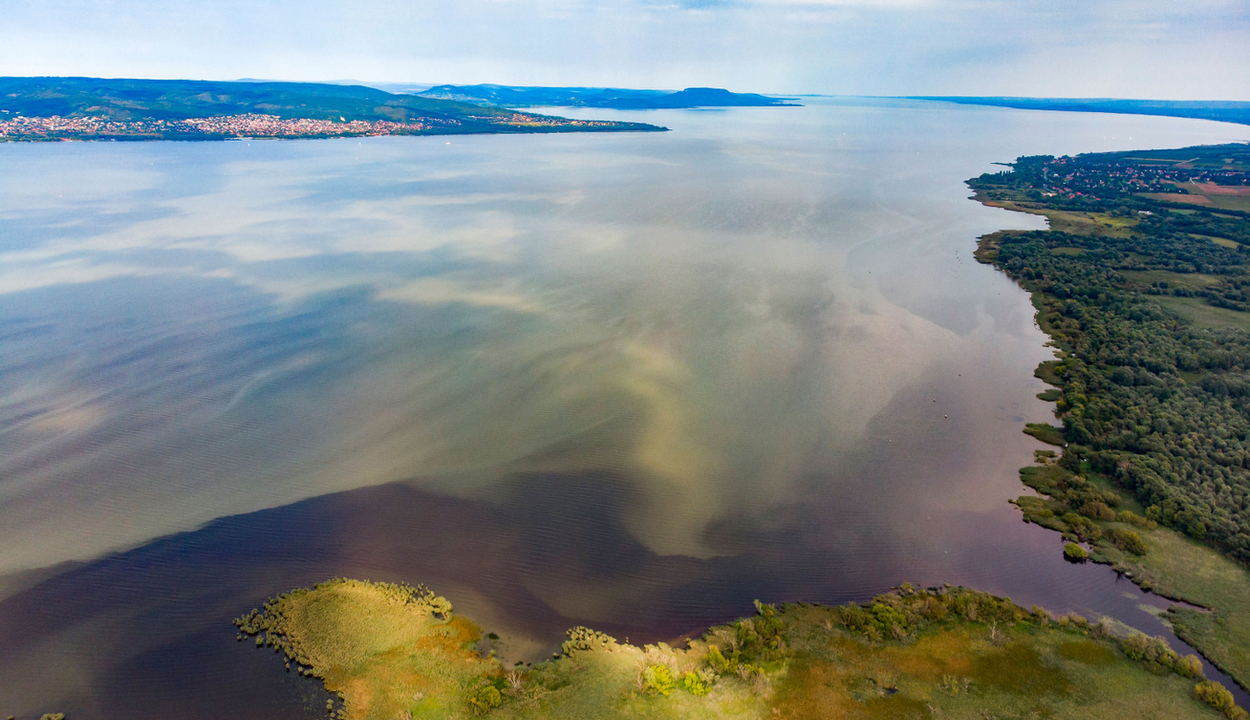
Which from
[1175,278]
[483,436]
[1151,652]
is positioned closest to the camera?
[1151,652]

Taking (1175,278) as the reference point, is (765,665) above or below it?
below

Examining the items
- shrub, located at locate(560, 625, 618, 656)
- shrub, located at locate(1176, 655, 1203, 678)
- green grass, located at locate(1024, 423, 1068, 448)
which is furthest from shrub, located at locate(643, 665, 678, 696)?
green grass, located at locate(1024, 423, 1068, 448)

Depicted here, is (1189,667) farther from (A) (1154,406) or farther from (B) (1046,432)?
(A) (1154,406)

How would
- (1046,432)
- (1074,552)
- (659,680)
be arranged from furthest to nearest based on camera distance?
(1046,432) < (1074,552) < (659,680)

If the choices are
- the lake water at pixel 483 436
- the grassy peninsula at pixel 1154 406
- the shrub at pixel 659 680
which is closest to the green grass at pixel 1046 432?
the grassy peninsula at pixel 1154 406

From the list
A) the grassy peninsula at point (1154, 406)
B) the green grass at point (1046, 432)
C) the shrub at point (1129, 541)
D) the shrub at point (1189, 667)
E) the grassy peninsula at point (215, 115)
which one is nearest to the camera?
the shrub at point (1189, 667)

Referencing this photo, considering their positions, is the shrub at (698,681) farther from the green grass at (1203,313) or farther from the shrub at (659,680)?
the green grass at (1203,313)

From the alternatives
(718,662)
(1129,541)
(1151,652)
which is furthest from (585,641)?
(1129,541)
